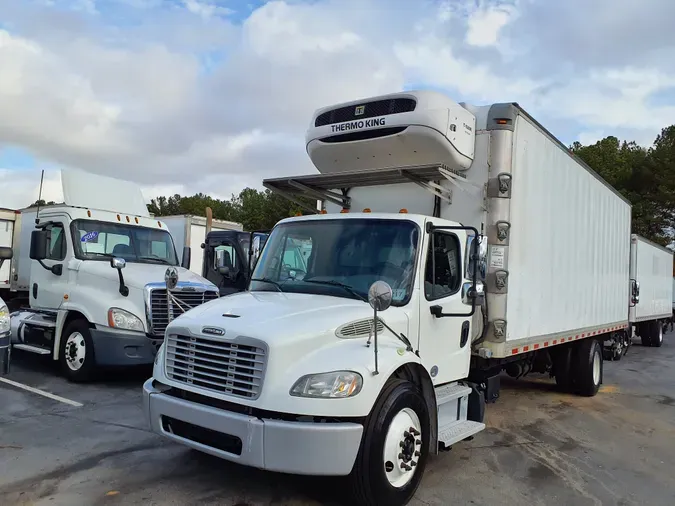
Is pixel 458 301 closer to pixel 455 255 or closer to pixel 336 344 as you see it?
pixel 455 255

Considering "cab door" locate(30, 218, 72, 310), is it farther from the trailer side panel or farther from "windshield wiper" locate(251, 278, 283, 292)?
the trailer side panel

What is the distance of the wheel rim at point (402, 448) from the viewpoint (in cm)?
406

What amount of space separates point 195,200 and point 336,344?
60.7 meters

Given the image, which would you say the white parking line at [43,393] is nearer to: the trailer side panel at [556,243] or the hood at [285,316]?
the hood at [285,316]

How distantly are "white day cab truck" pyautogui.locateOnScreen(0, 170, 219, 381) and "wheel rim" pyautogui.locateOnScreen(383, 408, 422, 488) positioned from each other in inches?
159

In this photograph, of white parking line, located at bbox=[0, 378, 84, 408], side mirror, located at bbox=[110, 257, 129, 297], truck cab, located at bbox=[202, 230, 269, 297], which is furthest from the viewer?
truck cab, located at bbox=[202, 230, 269, 297]

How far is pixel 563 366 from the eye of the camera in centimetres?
897

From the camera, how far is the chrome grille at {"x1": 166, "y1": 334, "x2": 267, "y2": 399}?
387 cm

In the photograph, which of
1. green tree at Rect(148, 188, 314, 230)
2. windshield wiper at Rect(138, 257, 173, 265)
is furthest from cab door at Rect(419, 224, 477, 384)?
green tree at Rect(148, 188, 314, 230)

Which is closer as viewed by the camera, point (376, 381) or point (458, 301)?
point (376, 381)

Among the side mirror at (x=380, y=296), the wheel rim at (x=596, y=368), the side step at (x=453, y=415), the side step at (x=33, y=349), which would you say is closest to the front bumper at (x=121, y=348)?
the side step at (x=33, y=349)

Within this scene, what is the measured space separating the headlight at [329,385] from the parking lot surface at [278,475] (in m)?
0.90

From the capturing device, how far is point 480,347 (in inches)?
227

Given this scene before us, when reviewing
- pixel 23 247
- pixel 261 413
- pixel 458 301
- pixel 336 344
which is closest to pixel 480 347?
pixel 458 301
